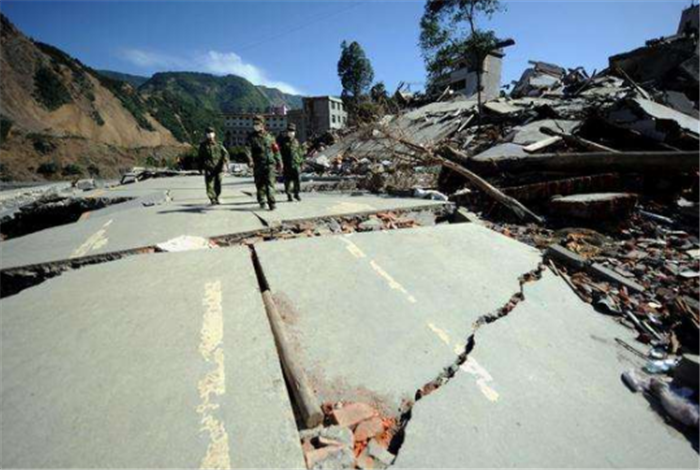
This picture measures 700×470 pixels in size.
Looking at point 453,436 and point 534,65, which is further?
point 534,65

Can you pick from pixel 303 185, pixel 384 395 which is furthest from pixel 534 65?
pixel 384 395

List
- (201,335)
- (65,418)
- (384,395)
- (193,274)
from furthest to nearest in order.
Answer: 1. (193,274)
2. (201,335)
3. (384,395)
4. (65,418)

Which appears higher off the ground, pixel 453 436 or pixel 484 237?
pixel 484 237

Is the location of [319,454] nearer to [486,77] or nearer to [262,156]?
[262,156]

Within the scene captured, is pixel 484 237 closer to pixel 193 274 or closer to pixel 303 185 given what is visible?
pixel 193 274

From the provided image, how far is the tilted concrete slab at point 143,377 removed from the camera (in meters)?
1.90

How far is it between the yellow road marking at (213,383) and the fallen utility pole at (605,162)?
689cm

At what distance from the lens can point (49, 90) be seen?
48031 millimetres

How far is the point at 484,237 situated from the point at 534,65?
25.6 metres

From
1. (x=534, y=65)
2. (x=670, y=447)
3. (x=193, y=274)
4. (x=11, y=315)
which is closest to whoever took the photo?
(x=670, y=447)

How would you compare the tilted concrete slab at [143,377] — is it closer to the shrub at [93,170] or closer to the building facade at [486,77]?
the building facade at [486,77]

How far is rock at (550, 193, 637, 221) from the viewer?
5.88m

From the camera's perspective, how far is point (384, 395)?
258cm

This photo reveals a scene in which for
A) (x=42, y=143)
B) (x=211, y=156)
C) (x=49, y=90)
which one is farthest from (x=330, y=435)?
(x=49, y=90)
